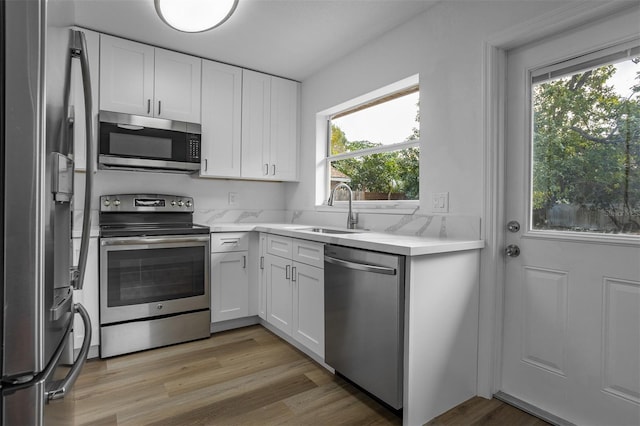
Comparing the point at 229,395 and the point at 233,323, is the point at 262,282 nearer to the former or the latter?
the point at 233,323

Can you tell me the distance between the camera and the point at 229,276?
3.01 meters

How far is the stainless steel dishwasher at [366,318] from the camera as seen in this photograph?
169 centimetres

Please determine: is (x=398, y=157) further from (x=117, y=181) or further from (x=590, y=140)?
(x=117, y=181)

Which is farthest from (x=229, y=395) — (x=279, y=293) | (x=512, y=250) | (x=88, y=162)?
(x=512, y=250)

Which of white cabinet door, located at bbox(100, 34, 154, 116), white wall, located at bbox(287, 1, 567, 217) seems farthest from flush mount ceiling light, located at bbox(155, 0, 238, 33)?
white wall, located at bbox(287, 1, 567, 217)

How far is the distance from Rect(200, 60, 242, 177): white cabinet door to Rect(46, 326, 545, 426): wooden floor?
160cm

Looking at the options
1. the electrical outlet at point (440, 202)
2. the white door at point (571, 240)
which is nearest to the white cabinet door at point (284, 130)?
the electrical outlet at point (440, 202)

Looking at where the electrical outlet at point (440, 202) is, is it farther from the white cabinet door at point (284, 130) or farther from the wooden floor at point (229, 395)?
the white cabinet door at point (284, 130)

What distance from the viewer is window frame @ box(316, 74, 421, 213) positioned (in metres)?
2.60

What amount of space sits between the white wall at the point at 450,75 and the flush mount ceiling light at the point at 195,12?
120 cm

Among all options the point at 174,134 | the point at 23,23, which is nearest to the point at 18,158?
the point at 23,23

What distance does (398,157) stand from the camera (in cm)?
277

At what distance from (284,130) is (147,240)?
1723 millimetres

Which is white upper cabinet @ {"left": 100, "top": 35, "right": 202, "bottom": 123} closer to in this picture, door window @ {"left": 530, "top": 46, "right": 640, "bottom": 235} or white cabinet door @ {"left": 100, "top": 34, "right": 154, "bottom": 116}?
white cabinet door @ {"left": 100, "top": 34, "right": 154, "bottom": 116}
